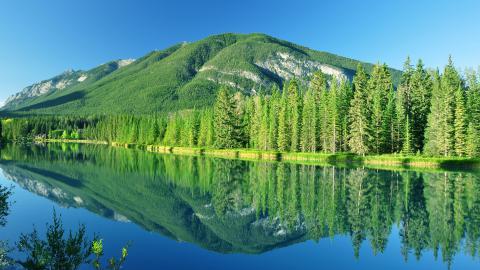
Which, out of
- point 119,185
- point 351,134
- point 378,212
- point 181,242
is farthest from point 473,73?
point 181,242

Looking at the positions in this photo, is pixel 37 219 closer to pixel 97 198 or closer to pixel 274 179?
pixel 97 198

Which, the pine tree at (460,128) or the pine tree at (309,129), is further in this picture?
the pine tree at (309,129)

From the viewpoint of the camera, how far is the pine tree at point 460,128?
254ft

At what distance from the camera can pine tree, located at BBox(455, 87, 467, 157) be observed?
7756 centimetres

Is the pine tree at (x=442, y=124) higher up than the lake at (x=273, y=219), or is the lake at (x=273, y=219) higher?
the pine tree at (x=442, y=124)

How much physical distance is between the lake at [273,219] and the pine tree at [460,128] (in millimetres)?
27901

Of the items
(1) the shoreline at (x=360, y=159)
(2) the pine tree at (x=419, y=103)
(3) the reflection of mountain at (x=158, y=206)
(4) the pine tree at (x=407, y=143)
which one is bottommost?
(3) the reflection of mountain at (x=158, y=206)

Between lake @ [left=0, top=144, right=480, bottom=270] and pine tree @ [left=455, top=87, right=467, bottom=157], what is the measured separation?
91.5 feet

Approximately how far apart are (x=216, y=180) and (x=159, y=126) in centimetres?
12352

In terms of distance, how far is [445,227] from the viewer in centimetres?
2723

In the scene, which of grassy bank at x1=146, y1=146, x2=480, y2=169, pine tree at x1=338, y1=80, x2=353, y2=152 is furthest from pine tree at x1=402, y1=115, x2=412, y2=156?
pine tree at x1=338, y1=80, x2=353, y2=152

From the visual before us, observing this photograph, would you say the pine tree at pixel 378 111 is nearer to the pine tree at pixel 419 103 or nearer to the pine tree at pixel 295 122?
the pine tree at pixel 419 103

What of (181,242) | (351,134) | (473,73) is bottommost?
(181,242)

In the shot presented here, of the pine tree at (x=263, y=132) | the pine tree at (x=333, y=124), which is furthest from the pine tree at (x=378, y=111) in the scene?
the pine tree at (x=263, y=132)
